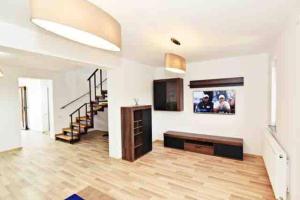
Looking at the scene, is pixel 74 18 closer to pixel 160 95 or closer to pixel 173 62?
pixel 173 62

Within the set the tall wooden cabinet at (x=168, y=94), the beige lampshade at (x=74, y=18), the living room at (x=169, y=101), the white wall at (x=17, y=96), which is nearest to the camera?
the beige lampshade at (x=74, y=18)

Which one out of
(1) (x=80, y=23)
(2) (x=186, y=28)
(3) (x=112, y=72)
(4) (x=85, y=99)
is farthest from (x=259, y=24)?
(4) (x=85, y=99)

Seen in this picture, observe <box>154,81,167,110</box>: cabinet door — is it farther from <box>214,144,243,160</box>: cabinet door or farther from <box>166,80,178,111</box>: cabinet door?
<box>214,144,243,160</box>: cabinet door

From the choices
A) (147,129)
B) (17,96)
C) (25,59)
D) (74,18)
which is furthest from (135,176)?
(17,96)

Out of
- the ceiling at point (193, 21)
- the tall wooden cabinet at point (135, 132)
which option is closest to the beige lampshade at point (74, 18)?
the ceiling at point (193, 21)

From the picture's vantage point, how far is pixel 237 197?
2.39m

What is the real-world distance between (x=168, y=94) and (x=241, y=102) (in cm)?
199

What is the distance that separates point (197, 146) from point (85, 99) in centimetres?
525

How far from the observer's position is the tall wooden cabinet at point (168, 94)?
476cm

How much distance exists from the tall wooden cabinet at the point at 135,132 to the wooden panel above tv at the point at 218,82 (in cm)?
154

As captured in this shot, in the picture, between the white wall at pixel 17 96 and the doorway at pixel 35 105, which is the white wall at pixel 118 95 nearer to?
the white wall at pixel 17 96

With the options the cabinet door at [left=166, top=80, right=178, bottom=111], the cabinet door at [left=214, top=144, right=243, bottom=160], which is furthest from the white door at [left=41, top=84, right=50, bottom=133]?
the cabinet door at [left=214, top=144, right=243, bottom=160]

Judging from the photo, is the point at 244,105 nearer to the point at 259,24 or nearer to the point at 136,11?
the point at 259,24

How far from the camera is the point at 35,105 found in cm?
768
